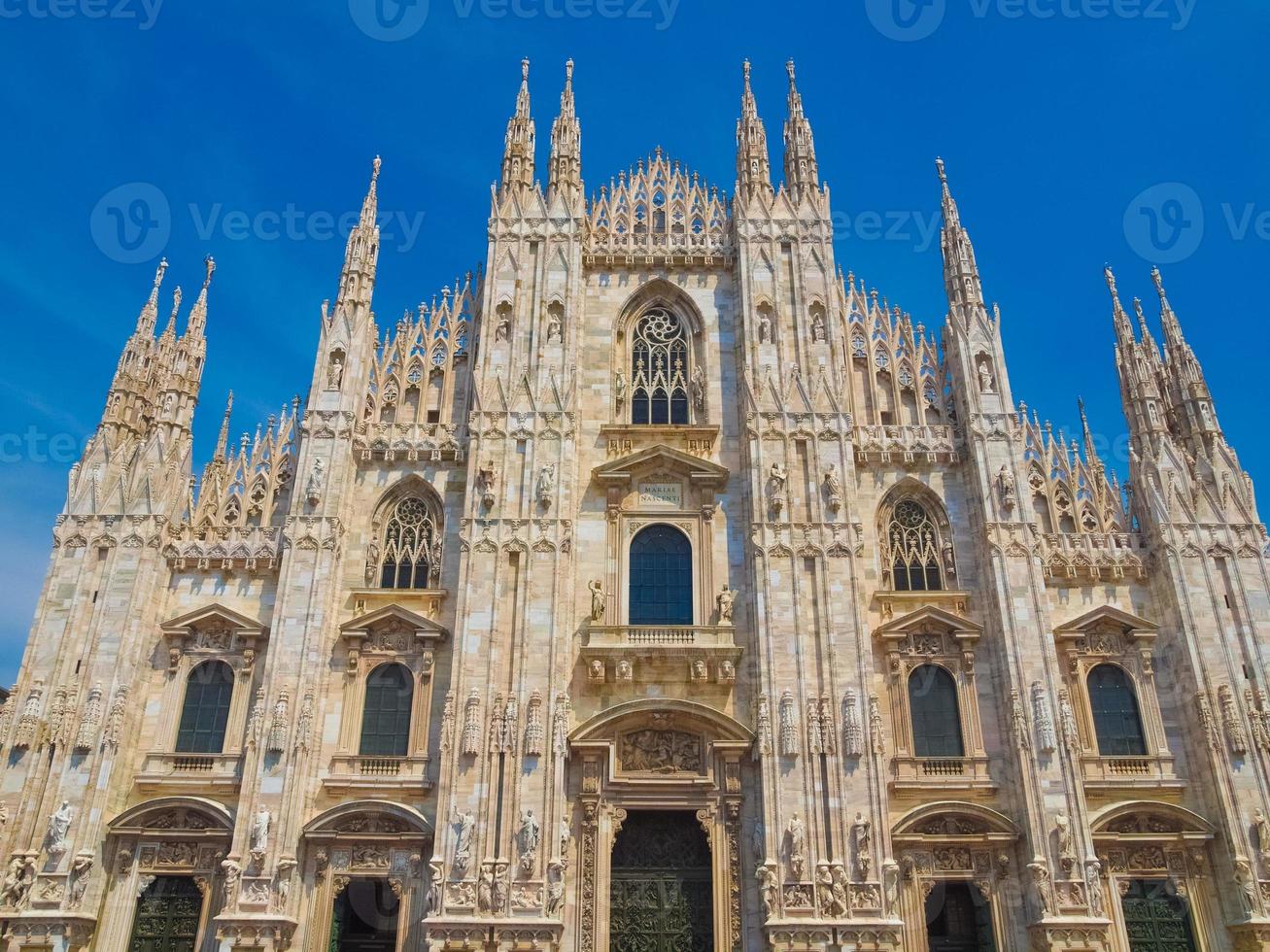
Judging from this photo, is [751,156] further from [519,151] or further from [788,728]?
[788,728]

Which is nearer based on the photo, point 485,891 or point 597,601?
point 485,891

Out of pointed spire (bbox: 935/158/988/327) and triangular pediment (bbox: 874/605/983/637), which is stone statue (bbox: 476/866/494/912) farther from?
pointed spire (bbox: 935/158/988/327)

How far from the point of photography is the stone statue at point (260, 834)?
22031 mm

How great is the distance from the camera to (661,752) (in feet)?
78.6

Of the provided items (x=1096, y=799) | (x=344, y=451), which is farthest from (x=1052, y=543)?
(x=344, y=451)

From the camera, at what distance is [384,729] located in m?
24.5

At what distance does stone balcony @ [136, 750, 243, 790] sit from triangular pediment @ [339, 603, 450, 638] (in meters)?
3.87

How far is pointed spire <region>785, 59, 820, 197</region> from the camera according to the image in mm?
30469

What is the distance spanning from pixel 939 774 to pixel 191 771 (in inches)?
689

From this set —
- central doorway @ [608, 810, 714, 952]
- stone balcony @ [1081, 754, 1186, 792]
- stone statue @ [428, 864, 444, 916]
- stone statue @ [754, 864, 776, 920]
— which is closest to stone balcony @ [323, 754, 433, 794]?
stone statue @ [428, 864, 444, 916]

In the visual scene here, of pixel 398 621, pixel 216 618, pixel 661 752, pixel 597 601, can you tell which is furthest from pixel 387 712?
pixel 661 752

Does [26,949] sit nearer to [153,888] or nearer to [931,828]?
[153,888]

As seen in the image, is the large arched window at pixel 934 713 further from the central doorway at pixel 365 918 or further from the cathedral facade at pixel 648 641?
the central doorway at pixel 365 918

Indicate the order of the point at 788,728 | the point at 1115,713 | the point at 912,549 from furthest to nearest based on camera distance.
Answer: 1. the point at 912,549
2. the point at 1115,713
3. the point at 788,728
